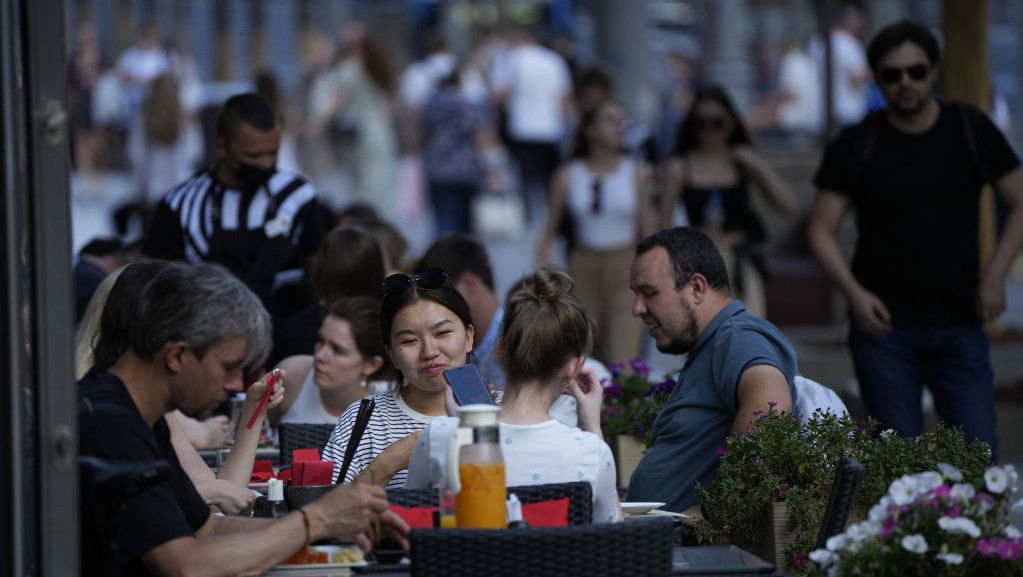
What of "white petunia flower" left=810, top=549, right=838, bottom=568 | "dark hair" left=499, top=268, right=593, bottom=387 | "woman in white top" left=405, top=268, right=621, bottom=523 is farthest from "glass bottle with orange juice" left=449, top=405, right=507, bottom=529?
"white petunia flower" left=810, top=549, right=838, bottom=568

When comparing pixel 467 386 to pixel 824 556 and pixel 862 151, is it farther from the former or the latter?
pixel 862 151

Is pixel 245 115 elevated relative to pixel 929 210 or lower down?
elevated

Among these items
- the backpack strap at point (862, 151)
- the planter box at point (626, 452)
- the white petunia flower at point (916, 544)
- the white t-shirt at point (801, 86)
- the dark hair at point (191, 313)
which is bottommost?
the planter box at point (626, 452)

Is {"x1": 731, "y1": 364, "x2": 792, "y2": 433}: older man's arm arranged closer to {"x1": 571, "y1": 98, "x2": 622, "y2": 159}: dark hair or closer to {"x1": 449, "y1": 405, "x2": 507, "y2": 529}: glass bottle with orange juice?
{"x1": 449, "y1": 405, "x2": 507, "y2": 529}: glass bottle with orange juice

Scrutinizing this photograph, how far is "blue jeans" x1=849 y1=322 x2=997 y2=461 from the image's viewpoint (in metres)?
6.10

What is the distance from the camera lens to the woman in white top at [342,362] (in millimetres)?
5711

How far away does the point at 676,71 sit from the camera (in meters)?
22.0

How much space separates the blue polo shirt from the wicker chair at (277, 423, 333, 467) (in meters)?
1.13

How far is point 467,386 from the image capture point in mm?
3686

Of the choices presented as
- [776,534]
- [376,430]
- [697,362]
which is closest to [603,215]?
[697,362]

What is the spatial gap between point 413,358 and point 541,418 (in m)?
0.86

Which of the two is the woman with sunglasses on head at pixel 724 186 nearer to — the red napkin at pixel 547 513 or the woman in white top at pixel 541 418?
the woman in white top at pixel 541 418

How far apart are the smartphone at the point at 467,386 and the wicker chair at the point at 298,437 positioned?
1.67m

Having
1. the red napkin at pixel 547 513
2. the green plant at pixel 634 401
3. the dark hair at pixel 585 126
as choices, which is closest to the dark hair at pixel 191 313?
the red napkin at pixel 547 513
